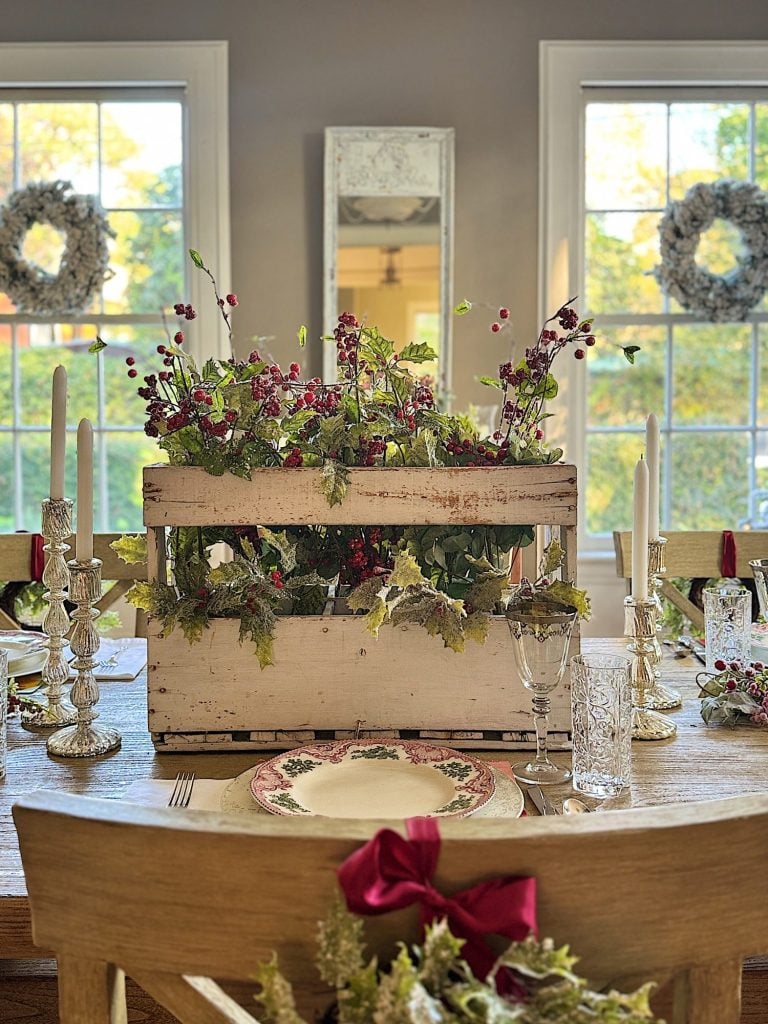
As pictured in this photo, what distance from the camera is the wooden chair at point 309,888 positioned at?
0.58 meters

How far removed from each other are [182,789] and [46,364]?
112 inches

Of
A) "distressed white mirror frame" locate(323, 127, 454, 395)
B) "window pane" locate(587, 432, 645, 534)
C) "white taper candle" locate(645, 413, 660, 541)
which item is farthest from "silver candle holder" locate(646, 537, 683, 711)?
"window pane" locate(587, 432, 645, 534)

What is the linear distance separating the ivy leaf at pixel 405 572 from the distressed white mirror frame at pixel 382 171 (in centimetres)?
226

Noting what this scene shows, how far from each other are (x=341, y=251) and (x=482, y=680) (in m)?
2.43

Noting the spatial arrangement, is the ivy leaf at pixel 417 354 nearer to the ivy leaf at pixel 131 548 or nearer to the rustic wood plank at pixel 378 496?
the rustic wood plank at pixel 378 496

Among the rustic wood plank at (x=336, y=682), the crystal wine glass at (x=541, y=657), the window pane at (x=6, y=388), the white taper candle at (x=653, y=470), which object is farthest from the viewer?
the window pane at (x=6, y=388)

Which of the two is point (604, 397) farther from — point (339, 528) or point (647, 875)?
point (647, 875)

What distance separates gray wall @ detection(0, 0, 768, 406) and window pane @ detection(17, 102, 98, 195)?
0.24m

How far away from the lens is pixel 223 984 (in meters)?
0.81

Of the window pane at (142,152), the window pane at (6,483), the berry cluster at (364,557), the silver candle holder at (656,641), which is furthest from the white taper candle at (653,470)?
the window pane at (6,483)

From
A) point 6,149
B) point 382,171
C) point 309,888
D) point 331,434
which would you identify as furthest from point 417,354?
point 6,149

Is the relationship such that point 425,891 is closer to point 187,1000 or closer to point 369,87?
point 187,1000

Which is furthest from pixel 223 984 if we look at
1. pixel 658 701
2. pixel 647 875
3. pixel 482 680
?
pixel 658 701

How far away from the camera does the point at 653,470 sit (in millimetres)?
1485
